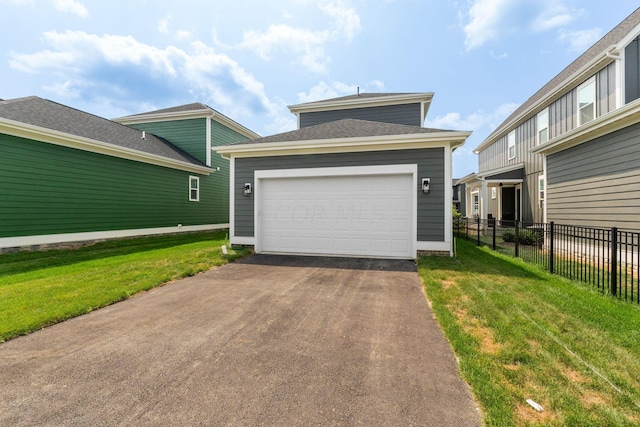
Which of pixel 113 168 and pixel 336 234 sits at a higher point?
pixel 113 168

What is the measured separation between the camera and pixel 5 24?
9.17 m

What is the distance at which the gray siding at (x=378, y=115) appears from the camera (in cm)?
1273

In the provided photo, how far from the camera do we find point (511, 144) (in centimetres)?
1549

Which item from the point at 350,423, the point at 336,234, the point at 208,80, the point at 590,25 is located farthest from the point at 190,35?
the point at 590,25

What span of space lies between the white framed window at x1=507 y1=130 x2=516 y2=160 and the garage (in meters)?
11.6

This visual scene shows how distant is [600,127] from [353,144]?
6.11 m

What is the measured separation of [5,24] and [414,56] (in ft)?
49.2

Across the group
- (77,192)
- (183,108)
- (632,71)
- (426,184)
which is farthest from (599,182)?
(183,108)

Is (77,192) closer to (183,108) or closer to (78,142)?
(78,142)

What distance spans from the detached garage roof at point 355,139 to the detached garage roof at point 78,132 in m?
4.75

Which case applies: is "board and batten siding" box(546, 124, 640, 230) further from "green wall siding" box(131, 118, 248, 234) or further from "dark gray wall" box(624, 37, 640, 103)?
"green wall siding" box(131, 118, 248, 234)

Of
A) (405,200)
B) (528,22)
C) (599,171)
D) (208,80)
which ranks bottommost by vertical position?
(405,200)

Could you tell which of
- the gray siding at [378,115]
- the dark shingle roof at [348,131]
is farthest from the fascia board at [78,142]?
the gray siding at [378,115]

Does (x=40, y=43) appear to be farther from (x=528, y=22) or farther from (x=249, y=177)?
(x=528, y=22)
